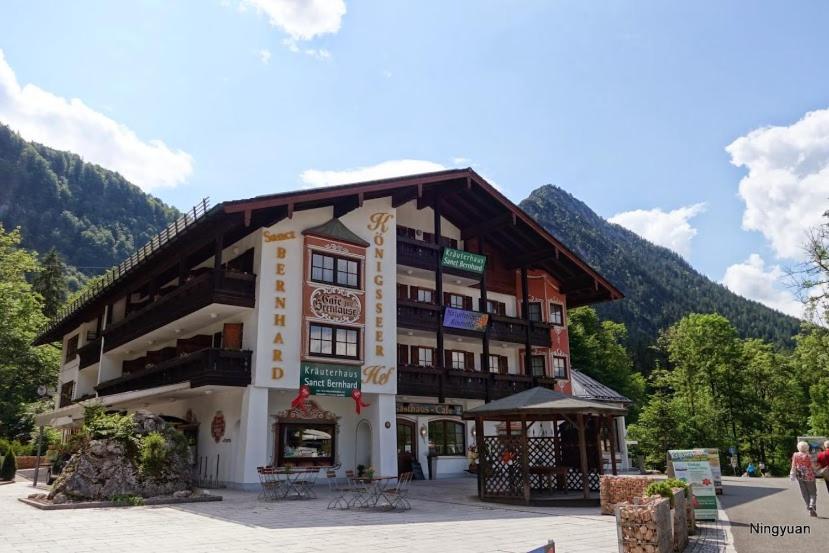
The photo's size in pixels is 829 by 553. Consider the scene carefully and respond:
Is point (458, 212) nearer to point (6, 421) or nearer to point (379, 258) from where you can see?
point (379, 258)

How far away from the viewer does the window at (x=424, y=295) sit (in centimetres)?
2976

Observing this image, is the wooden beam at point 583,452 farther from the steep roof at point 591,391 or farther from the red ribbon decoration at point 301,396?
the steep roof at point 591,391

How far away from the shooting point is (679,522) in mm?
10555

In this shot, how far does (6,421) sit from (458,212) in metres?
35.0

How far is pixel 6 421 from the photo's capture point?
43469mm

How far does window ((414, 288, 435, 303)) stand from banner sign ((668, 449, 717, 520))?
16886 mm

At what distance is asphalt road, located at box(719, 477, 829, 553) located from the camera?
1055 cm

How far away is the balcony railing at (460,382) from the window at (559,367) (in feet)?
4.50

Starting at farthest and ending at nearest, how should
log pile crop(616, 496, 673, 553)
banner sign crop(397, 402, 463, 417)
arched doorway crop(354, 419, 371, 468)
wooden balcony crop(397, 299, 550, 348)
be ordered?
wooden balcony crop(397, 299, 550, 348) → banner sign crop(397, 402, 463, 417) → arched doorway crop(354, 419, 371, 468) → log pile crop(616, 496, 673, 553)

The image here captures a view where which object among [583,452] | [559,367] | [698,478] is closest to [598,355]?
[559,367]

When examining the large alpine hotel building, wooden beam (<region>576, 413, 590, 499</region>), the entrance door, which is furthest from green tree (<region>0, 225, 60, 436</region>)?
wooden beam (<region>576, 413, 590, 499</region>)

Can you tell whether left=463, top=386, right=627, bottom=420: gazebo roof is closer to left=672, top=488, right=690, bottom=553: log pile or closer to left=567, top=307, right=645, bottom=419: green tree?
left=672, top=488, right=690, bottom=553: log pile

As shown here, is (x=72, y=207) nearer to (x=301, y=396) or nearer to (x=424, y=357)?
(x=424, y=357)

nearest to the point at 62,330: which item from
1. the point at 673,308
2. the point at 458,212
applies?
the point at 458,212
